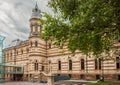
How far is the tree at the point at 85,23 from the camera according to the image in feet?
38.8

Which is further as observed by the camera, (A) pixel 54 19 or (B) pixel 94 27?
(A) pixel 54 19

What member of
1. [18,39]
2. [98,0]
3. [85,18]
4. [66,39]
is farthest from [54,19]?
[18,39]

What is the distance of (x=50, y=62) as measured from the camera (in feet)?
143

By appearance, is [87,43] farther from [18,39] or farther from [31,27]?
[18,39]

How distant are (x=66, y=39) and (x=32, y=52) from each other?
1124 inches

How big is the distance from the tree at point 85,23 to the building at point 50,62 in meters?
17.9

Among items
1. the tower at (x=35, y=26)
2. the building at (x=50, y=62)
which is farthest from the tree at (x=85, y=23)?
the tower at (x=35, y=26)

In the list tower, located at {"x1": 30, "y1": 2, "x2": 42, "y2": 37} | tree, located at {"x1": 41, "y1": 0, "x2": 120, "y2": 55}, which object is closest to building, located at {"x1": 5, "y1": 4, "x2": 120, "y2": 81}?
tower, located at {"x1": 30, "y1": 2, "x2": 42, "y2": 37}

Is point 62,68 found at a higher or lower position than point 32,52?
lower

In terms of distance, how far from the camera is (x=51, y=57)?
43.6 meters

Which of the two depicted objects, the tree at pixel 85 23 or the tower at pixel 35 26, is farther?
the tower at pixel 35 26

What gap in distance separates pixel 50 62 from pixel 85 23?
1254 inches

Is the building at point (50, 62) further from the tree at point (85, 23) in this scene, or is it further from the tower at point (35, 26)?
the tree at point (85, 23)

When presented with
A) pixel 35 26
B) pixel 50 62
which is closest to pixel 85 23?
pixel 35 26
